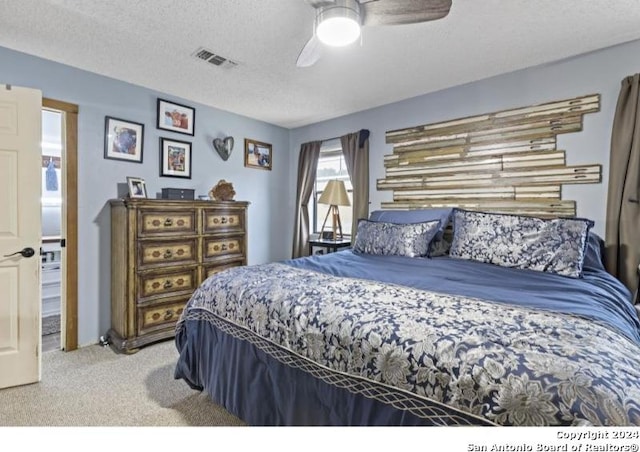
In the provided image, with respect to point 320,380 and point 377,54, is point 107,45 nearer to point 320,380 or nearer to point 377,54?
point 377,54

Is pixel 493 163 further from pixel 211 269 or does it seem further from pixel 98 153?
pixel 98 153

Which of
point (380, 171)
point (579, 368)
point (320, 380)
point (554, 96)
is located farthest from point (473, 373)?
point (380, 171)

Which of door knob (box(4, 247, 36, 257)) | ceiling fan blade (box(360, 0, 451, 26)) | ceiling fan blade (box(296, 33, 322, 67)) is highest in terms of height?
ceiling fan blade (box(360, 0, 451, 26))

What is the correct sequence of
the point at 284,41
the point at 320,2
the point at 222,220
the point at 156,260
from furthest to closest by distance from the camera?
the point at 222,220
the point at 156,260
the point at 284,41
the point at 320,2

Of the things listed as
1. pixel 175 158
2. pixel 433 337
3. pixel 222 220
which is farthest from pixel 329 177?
pixel 433 337

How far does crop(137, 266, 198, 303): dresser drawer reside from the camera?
2.72 metres

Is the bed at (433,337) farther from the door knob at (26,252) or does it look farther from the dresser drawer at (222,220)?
the dresser drawer at (222,220)

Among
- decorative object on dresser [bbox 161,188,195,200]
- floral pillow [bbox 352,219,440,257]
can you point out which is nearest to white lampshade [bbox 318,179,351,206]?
floral pillow [bbox 352,219,440,257]

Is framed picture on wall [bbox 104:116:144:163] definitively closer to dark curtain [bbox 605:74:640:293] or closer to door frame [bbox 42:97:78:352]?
door frame [bbox 42:97:78:352]

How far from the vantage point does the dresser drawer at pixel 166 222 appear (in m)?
2.69

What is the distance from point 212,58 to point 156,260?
1762 millimetres

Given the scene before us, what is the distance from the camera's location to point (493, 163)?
9.45 ft

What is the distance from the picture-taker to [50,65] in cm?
257

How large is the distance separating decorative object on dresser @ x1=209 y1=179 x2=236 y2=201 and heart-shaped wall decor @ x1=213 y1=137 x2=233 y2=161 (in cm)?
38
